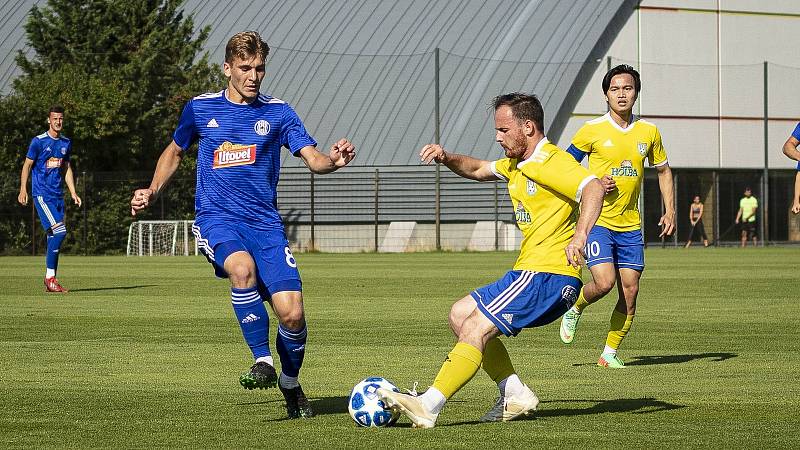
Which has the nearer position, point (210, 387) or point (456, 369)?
point (456, 369)

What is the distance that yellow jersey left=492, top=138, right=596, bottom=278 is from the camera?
7066 mm

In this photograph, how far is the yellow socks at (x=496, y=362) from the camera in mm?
7348

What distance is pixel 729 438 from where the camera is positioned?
6613mm

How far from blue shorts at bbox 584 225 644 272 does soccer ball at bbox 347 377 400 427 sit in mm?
3997

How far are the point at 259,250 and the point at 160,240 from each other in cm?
2996

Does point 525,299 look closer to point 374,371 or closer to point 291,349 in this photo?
point 291,349

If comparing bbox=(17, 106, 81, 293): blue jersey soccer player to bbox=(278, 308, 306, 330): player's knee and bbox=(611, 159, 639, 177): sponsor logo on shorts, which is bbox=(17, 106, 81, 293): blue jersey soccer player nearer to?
bbox=(611, 159, 639, 177): sponsor logo on shorts

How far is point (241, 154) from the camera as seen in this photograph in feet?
25.5

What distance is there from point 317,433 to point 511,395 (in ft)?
3.62

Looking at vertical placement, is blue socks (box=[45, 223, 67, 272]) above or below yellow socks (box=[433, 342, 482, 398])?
above

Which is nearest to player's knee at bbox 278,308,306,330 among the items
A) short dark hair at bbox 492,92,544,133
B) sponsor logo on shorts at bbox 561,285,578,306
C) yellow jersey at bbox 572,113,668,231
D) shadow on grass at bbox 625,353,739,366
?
sponsor logo on shorts at bbox 561,285,578,306

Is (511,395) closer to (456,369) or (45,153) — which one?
(456,369)

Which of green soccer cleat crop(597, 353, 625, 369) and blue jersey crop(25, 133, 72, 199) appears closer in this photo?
green soccer cleat crop(597, 353, 625, 369)

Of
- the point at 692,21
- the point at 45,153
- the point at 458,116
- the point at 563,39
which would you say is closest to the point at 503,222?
the point at 458,116
